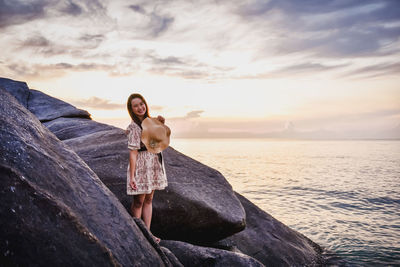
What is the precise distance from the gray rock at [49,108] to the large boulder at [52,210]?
37.4ft

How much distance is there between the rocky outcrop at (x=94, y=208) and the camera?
259 cm

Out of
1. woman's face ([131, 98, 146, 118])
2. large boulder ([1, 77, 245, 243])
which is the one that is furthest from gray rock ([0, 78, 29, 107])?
woman's face ([131, 98, 146, 118])

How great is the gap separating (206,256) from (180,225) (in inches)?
58.8

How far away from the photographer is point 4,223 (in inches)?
96.0

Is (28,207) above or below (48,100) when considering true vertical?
below

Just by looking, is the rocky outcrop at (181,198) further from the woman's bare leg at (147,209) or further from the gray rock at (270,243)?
the gray rock at (270,243)

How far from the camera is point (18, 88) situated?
16.3 m

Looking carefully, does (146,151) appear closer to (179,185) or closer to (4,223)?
(179,185)

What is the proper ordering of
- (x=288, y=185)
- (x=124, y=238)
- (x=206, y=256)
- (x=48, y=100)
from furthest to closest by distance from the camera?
1. (x=288, y=185)
2. (x=48, y=100)
3. (x=206, y=256)
4. (x=124, y=238)

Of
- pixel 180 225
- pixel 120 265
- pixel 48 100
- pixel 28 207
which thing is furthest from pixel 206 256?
pixel 48 100

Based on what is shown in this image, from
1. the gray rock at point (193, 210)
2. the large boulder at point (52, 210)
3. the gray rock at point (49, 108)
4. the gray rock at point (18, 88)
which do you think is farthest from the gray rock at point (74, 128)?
the large boulder at point (52, 210)

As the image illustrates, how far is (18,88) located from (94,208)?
16170mm

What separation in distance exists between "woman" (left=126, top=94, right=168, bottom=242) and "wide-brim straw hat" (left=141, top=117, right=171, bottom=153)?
12 cm

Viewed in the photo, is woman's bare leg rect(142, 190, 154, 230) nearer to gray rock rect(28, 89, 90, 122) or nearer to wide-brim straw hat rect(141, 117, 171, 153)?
wide-brim straw hat rect(141, 117, 171, 153)
